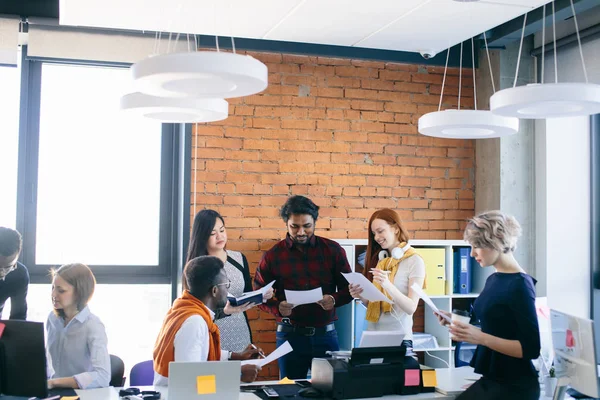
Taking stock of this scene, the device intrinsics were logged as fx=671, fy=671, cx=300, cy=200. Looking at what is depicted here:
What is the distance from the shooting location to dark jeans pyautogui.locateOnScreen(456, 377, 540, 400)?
307 cm

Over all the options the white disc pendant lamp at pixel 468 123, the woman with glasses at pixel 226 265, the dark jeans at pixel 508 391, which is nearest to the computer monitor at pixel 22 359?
the woman with glasses at pixel 226 265

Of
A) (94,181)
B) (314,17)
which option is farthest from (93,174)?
(314,17)

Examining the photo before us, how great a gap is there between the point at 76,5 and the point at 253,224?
207 centimetres

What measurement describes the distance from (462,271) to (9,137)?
3697 mm

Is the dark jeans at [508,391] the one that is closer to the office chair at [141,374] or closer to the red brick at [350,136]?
the office chair at [141,374]

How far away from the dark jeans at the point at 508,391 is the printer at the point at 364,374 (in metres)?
0.35

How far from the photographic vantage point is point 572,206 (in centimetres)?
553

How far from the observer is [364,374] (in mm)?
3299

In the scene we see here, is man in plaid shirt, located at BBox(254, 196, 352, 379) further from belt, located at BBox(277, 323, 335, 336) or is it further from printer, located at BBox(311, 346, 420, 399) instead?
printer, located at BBox(311, 346, 420, 399)

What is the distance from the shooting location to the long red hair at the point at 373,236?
4426 mm

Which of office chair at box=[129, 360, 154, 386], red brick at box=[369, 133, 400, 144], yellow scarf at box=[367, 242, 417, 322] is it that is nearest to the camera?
office chair at box=[129, 360, 154, 386]

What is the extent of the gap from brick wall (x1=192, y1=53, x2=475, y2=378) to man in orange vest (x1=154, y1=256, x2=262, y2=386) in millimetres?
1931

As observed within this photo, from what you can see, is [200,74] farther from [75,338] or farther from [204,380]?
[75,338]

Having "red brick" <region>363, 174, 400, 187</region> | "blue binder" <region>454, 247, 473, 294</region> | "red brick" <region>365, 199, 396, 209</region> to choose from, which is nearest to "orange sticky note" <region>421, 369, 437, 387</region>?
"blue binder" <region>454, 247, 473, 294</region>
